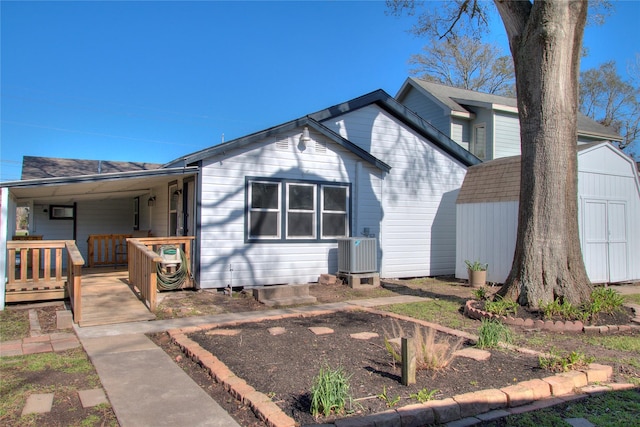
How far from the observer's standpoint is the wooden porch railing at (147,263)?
721 centimetres

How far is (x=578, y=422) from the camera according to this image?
3.47 metres

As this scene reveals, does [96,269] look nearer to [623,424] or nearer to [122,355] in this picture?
[122,355]

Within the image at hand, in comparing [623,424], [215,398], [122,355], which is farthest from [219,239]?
[623,424]

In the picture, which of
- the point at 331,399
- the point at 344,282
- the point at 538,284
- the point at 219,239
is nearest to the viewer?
the point at 331,399

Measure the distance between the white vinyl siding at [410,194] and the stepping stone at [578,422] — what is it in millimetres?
8513

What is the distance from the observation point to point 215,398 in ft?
12.8

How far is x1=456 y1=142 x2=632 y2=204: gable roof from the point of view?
429 inches

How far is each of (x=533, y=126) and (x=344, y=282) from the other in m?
5.25

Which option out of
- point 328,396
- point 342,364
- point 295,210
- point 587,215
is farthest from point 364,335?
point 587,215

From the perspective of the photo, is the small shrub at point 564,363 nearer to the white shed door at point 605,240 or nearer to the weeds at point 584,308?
the weeds at point 584,308

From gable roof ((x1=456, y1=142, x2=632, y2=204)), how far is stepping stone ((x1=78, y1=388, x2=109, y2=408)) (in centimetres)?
942

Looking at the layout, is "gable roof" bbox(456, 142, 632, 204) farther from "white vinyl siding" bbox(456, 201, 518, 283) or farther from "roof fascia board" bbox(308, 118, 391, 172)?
"roof fascia board" bbox(308, 118, 391, 172)

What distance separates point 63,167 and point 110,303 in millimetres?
6176

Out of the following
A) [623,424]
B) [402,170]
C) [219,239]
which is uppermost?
[402,170]
